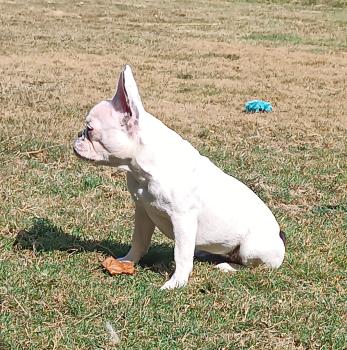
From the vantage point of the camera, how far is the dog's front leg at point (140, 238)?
4.71m

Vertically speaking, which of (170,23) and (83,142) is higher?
(83,142)

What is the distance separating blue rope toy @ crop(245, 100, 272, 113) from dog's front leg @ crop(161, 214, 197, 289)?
652 cm

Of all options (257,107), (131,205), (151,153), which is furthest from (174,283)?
(257,107)

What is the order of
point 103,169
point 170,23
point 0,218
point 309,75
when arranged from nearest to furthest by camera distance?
1. point 0,218
2. point 103,169
3. point 309,75
4. point 170,23

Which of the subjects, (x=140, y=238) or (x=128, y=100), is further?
(x=140, y=238)

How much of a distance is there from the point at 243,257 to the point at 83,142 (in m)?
1.26

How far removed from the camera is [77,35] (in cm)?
1812

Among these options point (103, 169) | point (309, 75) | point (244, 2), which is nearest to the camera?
point (103, 169)

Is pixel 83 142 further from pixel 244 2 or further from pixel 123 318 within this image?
pixel 244 2

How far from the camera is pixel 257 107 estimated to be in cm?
1070

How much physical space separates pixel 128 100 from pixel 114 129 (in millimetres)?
182

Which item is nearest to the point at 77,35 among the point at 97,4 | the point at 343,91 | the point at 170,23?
the point at 170,23

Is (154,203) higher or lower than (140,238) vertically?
higher

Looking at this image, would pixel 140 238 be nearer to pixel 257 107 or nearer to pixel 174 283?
pixel 174 283
